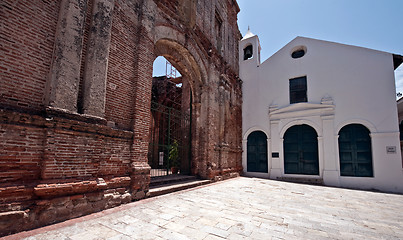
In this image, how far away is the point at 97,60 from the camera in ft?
14.6

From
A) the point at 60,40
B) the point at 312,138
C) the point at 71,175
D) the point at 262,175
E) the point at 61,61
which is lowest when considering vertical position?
the point at 262,175

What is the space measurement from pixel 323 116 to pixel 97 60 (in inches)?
424

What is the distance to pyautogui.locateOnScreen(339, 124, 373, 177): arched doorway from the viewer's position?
9298 mm

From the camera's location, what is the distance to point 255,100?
12.8 meters

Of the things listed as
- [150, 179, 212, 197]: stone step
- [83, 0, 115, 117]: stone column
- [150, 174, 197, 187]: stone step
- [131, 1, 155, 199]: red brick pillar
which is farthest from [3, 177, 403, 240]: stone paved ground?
[83, 0, 115, 117]: stone column

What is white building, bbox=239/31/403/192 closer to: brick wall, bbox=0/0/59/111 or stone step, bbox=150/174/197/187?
stone step, bbox=150/174/197/187

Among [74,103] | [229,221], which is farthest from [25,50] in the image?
[229,221]

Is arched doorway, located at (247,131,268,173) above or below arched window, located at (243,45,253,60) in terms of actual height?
below

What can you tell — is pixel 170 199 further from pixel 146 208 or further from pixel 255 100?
pixel 255 100

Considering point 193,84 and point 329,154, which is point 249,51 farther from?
point 329,154

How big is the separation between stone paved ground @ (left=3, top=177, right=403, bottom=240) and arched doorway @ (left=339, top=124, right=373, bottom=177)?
4.51m

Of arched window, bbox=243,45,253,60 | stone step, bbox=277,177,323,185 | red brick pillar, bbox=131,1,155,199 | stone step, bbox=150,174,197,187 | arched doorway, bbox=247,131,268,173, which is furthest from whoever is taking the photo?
arched window, bbox=243,45,253,60

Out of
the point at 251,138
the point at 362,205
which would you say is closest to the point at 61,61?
the point at 362,205

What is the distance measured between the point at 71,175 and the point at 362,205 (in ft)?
25.2
